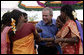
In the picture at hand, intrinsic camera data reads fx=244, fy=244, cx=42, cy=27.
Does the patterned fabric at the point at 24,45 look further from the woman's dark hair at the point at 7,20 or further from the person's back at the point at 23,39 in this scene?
the woman's dark hair at the point at 7,20

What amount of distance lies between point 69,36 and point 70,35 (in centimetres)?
3

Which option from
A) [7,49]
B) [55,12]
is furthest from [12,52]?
[55,12]

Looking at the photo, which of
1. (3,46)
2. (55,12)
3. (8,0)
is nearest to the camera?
(3,46)

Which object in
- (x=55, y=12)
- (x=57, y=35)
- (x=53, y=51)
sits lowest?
(x=53, y=51)

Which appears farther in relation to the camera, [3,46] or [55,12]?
[55,12]

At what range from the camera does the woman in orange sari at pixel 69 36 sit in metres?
3.94

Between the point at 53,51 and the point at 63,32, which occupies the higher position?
the point at 63,32

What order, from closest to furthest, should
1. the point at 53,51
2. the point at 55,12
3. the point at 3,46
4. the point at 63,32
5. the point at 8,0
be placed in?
the point at 3,46 → the point at 63,32 → the point at 53,51 → the point at 55,12 → the point at 8,0

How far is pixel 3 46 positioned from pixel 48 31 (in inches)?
41.9

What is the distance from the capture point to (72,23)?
4.02 meters

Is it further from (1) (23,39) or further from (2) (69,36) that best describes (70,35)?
(1) (23,39)

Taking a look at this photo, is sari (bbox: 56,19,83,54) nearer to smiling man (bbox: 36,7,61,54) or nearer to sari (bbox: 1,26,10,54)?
smiling man (bbox: 36,7,61,54)

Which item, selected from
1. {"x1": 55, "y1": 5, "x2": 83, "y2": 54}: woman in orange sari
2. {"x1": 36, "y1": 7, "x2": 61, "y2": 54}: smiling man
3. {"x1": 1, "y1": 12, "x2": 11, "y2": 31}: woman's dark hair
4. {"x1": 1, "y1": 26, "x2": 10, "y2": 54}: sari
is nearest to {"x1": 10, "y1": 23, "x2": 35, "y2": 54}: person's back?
{"x1": 1, "y1": 26, "x2": 10, "y2": 54}: sari

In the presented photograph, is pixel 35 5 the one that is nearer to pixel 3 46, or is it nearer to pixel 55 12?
pixel 55 12
